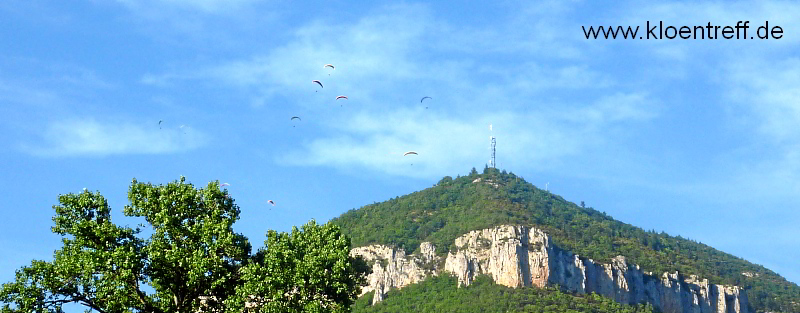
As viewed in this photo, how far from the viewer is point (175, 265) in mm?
43219

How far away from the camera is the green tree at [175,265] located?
139 feet

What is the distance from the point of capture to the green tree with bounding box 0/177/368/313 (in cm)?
4247

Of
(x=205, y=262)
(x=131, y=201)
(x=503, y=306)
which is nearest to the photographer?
(x=205, y=262)

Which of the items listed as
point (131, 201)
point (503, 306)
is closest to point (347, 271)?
point (131, 201)

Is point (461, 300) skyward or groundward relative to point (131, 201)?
skyward

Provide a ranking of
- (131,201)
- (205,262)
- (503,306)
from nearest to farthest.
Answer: (205,262), (131,201), (503,306)

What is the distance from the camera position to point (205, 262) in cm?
4253

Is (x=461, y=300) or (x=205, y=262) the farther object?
(x=461, y=300)

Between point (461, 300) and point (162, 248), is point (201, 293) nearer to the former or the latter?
point (162, 248)

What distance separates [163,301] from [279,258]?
497cm

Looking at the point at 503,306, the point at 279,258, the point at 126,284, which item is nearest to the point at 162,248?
the point at 126,284

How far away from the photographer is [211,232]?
43.8 m

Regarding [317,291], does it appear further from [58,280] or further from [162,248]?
[58,280]

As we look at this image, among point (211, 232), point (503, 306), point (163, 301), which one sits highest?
point (503, 306)
